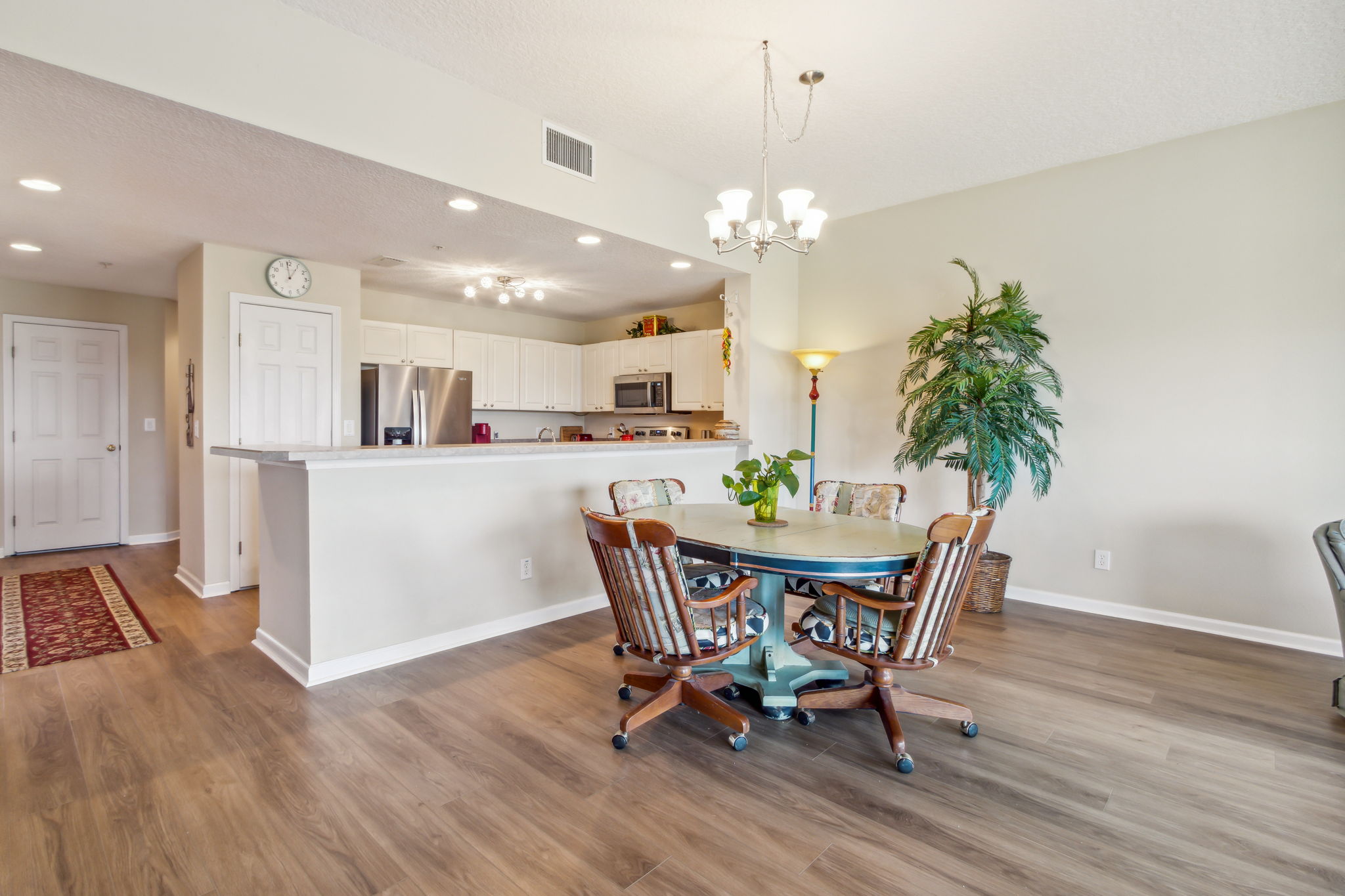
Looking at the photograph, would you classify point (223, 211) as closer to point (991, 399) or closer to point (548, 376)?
point (548, 376)

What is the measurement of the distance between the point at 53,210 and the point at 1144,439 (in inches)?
250

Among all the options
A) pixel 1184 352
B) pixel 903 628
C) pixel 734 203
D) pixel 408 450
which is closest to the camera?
pixel 903 628

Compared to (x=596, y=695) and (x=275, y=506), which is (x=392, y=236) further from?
(x=596, y=695)

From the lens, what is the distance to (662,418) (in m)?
6.63

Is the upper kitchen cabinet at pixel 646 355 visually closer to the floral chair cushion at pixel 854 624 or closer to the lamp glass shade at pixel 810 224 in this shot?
the lamp glass shade at pixel 810 224

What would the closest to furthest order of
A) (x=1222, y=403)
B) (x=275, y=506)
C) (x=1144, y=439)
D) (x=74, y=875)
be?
1. (x=74, y=875)
2. (x=275, y=506)
3. (x=1222, y=403)
4. (x=1144, y=439)

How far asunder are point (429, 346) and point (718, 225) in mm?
3781

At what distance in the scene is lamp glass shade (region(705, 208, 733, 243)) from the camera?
9.39 ft

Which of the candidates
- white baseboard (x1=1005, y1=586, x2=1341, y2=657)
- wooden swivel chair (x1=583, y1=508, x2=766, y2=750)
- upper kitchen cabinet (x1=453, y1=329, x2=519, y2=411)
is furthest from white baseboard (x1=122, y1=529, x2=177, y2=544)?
white baseboard (x1=1005, y1=586, x2=1341, y2=657)

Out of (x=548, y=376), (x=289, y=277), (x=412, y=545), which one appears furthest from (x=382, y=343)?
(x=412, y=545)

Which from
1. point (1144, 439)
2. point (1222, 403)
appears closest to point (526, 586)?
point (1144, 439)

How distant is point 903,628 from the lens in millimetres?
2215

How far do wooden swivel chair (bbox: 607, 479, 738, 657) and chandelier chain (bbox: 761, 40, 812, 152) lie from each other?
203 cm

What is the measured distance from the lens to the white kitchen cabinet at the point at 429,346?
5.68 m
